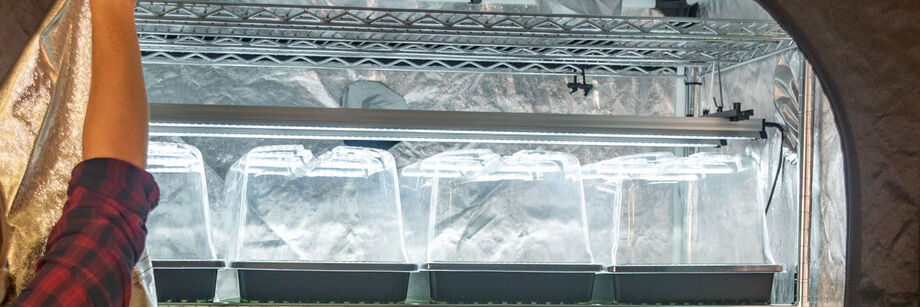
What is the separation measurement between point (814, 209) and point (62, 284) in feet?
4.46

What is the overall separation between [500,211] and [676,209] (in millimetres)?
323

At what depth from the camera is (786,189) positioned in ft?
6.02

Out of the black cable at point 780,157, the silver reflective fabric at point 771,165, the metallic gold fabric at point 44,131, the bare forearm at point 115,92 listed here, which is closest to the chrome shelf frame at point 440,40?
the silver reflective fabric at point 771,165

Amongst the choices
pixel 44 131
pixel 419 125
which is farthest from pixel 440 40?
pixel 44 131

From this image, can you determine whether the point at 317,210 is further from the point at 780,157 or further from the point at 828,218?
the point at 780,157

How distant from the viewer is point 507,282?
1.46m

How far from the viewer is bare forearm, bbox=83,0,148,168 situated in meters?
0.70

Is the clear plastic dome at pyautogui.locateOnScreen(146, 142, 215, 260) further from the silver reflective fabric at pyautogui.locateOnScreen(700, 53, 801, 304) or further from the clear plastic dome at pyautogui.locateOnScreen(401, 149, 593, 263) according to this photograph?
the silver reflective fabric at pyautogui.locateOnScreen(700, 53, 801, 304)

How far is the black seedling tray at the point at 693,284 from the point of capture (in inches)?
59.4

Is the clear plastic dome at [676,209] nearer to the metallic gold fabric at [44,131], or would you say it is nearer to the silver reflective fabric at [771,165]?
the silver reflective fabric at [771,165]


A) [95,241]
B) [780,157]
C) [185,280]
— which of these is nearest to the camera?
[95,241]

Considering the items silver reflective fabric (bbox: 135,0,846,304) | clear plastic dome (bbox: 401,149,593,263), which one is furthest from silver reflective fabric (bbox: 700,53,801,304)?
clear plastic dome (bbox: 401,149,593,263)

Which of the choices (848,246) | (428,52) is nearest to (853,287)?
(848,246)

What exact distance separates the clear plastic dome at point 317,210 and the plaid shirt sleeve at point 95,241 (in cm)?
79
